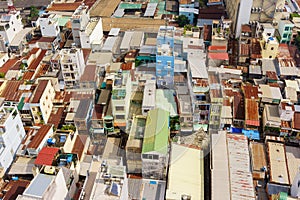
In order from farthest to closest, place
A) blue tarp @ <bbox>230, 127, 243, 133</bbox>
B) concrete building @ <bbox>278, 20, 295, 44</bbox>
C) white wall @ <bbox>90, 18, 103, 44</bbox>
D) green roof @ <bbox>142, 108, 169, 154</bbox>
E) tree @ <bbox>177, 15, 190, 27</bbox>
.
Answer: tree @ <bbox>177, 15, 190, 27</bbox> → concrete building @ <bbox>278, 20, 295, 44</bbox> → white wall @ <bbox>90, 18, 103, 44</bbox> → blue tarp @ <bbox>230, 127, 243, 133</bbox> → green roof @ <bbox>142, 108, 169, 154</bbox>

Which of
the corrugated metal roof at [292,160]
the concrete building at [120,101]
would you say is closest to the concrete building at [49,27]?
the concrete building at [120,101]

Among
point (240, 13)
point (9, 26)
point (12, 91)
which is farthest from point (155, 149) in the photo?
point (9, 26)

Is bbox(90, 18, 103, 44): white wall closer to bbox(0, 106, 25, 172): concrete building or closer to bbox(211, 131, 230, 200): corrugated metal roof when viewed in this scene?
bbox(0, 106, 25, 172): concrete building

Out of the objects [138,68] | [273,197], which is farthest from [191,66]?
[273,197]

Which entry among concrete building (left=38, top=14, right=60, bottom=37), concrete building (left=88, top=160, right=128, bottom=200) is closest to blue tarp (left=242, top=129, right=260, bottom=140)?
concrete building (left=88, top=160, right=128, bottom=200)

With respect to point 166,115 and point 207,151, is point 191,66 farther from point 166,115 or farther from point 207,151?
point 207,151

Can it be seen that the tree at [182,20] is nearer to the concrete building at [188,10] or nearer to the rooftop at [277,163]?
the concrete building at [188,10]
